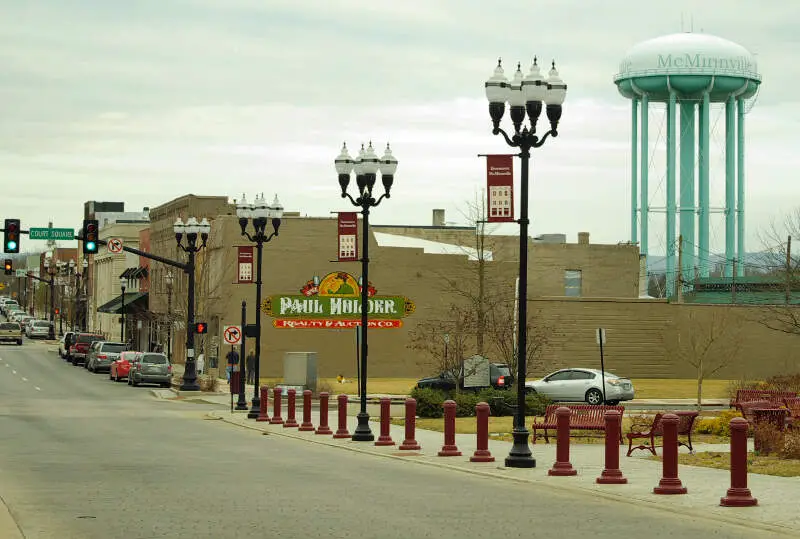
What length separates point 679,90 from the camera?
86.1 meters

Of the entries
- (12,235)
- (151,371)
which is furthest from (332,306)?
(12,235)

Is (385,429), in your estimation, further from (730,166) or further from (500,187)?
(730,166)

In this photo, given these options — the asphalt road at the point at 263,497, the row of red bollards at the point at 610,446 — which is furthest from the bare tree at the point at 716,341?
the asphalt road at the point at 263,497

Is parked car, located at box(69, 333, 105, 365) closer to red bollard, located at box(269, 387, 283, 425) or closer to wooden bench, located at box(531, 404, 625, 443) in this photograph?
red bollard, located at box(269, 387, 283, 425)

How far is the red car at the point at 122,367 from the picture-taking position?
62844 millimetres

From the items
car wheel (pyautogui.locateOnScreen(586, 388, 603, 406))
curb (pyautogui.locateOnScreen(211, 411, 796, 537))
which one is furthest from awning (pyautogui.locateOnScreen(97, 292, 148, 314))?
curb (pyautogui.locateOnScreen(211, 411, 796, 537))

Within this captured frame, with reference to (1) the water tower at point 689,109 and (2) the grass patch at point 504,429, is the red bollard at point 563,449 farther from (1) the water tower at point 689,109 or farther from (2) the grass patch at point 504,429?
(1) the water tower at point 689,109

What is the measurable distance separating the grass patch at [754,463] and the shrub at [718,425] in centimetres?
419

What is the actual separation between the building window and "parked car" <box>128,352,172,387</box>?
29.1m

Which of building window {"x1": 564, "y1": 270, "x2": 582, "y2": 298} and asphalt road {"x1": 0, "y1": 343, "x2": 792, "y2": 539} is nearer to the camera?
asphalt road {"x1": 0, "y1": 343, "x2": 792, "y2": 539}

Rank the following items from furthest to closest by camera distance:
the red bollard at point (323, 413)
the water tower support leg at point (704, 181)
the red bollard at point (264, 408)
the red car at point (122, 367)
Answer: the water tower support leg at point (704, 181) < the red car at point (122, 367) < the red bollard at point (264, 408) < the red bollard at point (323, 413)

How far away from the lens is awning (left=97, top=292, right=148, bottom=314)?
91925 mm

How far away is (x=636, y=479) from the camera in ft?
62.0

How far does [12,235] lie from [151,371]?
46.4 ft
